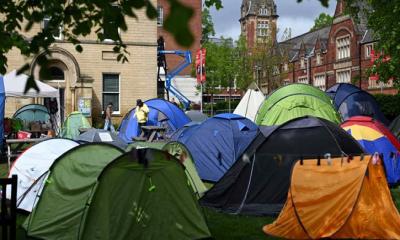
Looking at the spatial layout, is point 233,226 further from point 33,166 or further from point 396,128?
point 396,128

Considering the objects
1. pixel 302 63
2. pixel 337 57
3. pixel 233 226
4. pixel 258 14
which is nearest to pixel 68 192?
pixel 233 226

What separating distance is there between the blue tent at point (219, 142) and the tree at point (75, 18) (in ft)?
18.2

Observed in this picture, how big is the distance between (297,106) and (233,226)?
647 centimetres

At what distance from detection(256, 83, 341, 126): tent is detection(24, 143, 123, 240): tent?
705cm

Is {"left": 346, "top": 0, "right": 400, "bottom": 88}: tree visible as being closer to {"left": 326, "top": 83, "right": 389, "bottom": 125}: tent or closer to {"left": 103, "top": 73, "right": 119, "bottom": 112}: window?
{"left": 326, "top": 83, "right": 389, "bottom": 125}: tent

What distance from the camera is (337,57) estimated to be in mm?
52094

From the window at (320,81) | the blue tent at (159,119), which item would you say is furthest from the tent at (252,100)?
the window at (320,81)

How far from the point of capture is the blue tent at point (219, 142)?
37.0 ft

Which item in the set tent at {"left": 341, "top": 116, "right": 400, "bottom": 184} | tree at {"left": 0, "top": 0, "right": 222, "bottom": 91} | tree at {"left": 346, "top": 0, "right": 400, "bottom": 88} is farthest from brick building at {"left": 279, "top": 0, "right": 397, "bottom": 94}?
tree at {"left": 0, "top": 0, "right": 222, "bottom": 91}

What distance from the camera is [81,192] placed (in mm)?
6750

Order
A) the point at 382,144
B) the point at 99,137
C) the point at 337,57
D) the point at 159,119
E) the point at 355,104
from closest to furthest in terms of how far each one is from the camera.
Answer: the point at 99,137, the point at 382,144, the point at 355,104, the point at 159,119, the point at 337,57

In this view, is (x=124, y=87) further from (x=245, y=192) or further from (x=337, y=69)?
(x=337, y=69)

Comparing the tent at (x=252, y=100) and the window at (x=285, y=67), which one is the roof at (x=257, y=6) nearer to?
the window at (x=285, y=67)

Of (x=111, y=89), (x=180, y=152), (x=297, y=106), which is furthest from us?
(x=111, y=89)
